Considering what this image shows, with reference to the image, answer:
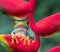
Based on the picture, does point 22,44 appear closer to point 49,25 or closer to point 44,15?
point 49,25

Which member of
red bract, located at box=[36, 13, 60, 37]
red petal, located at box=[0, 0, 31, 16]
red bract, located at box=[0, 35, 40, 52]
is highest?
red petal, located at box=[0, 0, 31, 16]

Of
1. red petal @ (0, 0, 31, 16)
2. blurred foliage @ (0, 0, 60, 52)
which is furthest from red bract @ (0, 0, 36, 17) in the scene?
blurred foliage @ (0, 0, 60, 52)

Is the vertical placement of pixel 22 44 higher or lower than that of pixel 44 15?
higher

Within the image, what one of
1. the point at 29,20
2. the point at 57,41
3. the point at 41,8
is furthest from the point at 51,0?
the point at 29,20

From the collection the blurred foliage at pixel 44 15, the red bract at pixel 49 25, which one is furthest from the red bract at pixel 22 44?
the blurred foliage at pixel 44 15

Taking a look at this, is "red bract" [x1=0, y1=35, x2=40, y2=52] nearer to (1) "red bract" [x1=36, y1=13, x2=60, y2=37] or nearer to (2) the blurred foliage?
(1) "red bract" [x1=36, y1=13, x2=60, y2=37]

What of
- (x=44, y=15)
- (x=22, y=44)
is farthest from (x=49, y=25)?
(x=44, y=15)
